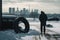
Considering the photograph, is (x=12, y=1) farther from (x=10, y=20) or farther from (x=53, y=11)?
(x=53, y=11)

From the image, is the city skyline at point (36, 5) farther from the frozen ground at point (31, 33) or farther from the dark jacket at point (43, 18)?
the frozen ground at point (31, 33)

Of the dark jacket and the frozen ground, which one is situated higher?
the dark jacket

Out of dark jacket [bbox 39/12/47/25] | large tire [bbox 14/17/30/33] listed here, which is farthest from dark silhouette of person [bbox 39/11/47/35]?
large tire [bbox 14/17/30/33]

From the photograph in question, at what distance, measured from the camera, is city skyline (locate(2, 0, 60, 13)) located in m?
2.62

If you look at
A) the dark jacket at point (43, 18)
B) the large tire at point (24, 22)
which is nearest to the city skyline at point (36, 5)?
the dark jacket at point (43, 18)

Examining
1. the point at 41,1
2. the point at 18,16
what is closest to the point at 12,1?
the point at 18,16

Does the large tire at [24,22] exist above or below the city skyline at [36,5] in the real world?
below

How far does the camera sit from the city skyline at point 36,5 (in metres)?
2.62

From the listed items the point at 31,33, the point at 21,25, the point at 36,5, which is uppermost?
the point at 36,5

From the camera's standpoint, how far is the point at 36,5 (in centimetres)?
268

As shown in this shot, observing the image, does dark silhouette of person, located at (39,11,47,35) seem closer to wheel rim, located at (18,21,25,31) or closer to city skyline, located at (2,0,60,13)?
city skyline, located at (2,0,60,13)

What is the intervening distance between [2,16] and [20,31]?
330 mm

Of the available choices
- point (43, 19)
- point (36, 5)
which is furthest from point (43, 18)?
point (36, 5)

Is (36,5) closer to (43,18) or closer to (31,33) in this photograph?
A: (43,18)
